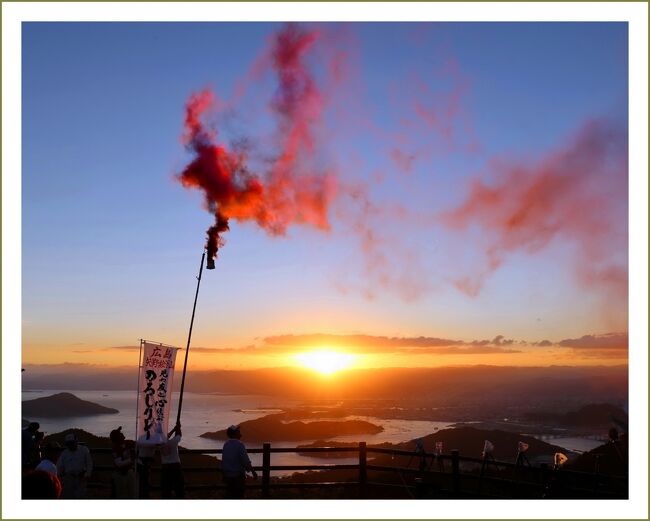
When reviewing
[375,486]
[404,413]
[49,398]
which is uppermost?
[375,486]

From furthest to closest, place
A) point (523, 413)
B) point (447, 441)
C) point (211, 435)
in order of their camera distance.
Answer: point (523, 413) < point (211, 435) < point (447, 441)

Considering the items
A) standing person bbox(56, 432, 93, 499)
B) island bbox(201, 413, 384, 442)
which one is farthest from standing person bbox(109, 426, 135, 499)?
island bbox(201, 413, 384, 442)

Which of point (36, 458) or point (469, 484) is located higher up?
point (36, 458)

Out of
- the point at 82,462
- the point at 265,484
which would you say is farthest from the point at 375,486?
the point at 82,462

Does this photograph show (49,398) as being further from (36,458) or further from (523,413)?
(36,458)

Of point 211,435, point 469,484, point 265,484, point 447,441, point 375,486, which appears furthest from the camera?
point 211,435

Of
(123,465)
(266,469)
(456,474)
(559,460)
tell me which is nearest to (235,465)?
(266,469)
